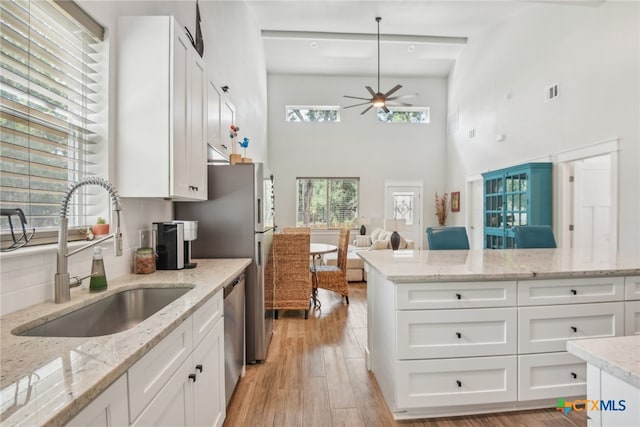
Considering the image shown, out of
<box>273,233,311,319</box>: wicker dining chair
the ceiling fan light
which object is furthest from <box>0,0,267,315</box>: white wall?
the ceiling fan light

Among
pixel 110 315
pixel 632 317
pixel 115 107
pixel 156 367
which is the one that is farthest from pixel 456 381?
pixel 115 107

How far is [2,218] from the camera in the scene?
110 cm

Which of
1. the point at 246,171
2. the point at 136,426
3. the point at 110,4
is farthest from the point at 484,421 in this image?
the point at 110,4

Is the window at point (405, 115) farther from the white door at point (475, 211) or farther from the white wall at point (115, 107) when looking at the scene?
the white wall at point (115, 107)

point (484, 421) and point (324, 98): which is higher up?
point (324, 98)

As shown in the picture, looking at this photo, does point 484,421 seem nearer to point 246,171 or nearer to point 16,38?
point 246,171

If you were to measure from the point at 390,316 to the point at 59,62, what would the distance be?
2117 mm

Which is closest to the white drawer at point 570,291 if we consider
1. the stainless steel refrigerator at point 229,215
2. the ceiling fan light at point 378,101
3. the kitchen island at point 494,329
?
the kitchen island at point 494,329

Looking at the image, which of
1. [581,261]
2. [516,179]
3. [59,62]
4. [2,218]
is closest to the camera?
[2,218]

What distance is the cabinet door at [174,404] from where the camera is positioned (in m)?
0.94

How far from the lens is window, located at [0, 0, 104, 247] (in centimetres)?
112

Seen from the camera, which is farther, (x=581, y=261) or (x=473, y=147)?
(x=473, y=147)

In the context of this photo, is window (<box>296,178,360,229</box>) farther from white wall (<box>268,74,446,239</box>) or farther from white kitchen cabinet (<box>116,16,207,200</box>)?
white kitchen cabinet (<box>116,16,207,200</box>)

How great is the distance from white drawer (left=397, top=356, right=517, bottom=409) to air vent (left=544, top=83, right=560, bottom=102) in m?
4.21
